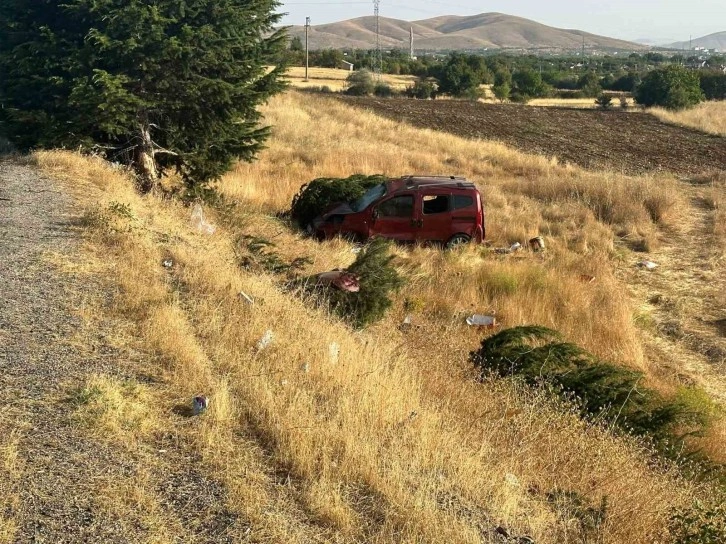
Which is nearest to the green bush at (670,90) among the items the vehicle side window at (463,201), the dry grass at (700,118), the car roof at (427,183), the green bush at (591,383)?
Result: the dry grass at (700,118)

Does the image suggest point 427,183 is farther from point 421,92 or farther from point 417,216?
point 421,92

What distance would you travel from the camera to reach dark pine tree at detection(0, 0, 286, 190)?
12.1 meters

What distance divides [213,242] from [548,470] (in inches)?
278

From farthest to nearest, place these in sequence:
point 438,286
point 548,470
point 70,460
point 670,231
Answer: point 670,231, point 438,286, point 548,470, point 70,460

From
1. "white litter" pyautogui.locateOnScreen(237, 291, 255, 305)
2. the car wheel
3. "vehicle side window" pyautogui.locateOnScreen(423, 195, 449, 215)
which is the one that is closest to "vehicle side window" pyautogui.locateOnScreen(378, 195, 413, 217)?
"vehicle side window" pyautogui.locateOnScreen(423, 195, 449, 215)

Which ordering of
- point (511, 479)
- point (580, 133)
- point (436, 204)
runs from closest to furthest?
point (511, 479) → point (436, 204) → point (580, 133)

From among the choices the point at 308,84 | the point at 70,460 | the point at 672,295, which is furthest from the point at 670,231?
the point at 308,84

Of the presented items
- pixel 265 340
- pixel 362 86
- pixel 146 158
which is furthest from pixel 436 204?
pixel 362 86

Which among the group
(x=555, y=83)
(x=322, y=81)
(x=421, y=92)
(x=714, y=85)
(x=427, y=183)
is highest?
(x=555, y=83)

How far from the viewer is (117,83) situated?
39.3 ft

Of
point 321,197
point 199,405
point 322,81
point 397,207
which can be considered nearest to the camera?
point 199,405

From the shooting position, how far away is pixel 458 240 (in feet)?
44.9

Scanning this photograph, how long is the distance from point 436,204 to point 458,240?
89 centimetres

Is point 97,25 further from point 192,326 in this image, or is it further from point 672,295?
point 672,295
